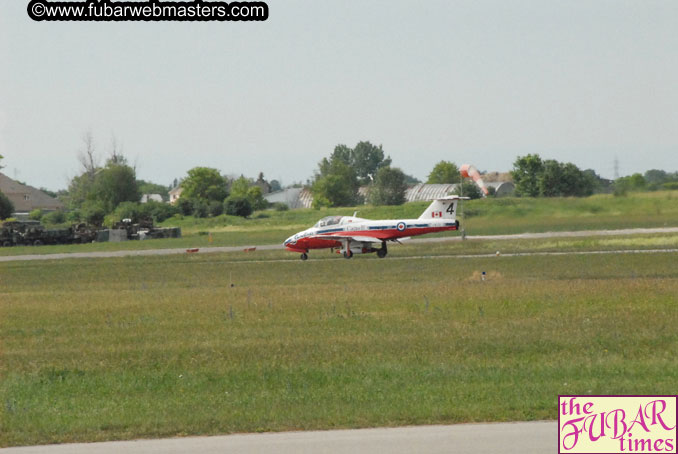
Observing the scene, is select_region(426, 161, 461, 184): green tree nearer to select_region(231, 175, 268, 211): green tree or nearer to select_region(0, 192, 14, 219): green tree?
select_region(231, 175, 268, 211): green tree

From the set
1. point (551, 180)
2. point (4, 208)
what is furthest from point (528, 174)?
point (4, 208)

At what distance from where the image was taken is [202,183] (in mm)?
145750

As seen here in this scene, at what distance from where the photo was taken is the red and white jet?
2031 inches

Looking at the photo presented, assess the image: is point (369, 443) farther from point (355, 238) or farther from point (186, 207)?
point (186, 207)

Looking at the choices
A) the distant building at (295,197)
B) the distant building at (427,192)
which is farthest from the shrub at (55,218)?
the distant building at (427,192)

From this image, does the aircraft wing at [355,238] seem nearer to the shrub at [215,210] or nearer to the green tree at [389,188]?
the green tree at [389,188]

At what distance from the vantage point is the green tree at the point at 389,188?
401ft

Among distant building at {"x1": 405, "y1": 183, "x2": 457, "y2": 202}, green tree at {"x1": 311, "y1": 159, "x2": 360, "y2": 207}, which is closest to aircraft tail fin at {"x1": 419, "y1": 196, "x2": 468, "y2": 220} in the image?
distant building at {"x1": 405, "y1": 183, "x2": 457, "y2": 202}

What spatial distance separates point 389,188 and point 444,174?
4311cm

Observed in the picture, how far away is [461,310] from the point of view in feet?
77.0

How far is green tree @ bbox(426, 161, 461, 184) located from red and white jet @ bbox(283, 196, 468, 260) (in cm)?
10914

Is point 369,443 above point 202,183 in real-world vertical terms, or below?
below

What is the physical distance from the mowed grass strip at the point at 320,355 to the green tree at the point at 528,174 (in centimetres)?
3597

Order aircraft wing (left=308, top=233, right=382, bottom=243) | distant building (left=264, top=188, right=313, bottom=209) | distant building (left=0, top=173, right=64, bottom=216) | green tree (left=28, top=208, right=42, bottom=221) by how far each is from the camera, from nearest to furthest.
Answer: aircraft wing (left=308, top=233, right=382, bottom=243)
green tree (left=28, top=208, right=42, bottom=221)
distant building (left=0, top=173, right=64, bottom=216)
distant building (left=264, top=188, right=313, bottom=209)
